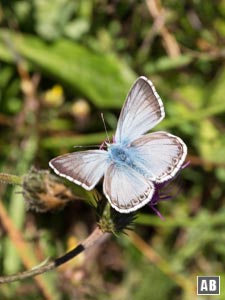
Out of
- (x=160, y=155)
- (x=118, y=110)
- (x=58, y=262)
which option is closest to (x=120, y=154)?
(x=160, y=155)

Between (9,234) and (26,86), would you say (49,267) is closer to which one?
(9,234)

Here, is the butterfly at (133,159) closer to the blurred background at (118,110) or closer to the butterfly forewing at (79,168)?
the butterfly forewing at (79,168)

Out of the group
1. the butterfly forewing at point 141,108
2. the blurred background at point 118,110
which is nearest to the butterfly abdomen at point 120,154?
the butterfly forewing at point 141,108

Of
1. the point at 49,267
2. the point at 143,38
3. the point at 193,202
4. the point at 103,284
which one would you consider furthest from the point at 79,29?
the point at 49,267

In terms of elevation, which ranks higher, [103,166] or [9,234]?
[9,234]

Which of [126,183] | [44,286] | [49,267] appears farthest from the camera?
[44,286]

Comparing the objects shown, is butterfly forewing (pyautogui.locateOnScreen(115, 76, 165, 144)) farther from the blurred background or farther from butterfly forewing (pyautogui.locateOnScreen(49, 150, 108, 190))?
the blurred background
